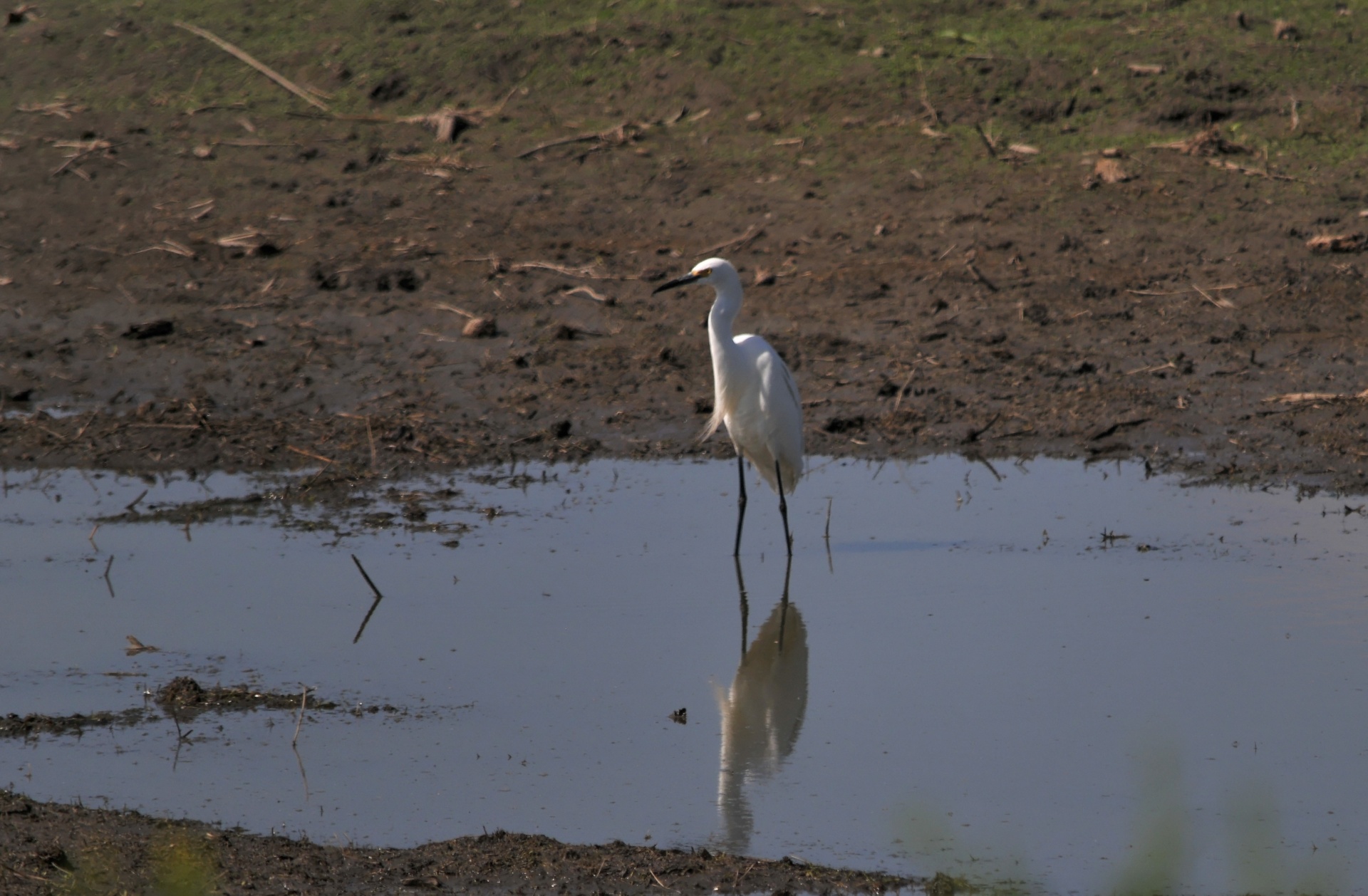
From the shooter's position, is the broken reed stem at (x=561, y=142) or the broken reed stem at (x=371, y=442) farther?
the broken reed stem at (x=561, y=142)

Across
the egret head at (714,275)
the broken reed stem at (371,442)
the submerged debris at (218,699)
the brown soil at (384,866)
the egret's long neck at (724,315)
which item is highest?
the egret head at (714,275)

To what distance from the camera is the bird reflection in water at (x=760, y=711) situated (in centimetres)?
413

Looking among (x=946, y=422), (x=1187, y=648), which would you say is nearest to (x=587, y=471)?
(x=946, y=422)

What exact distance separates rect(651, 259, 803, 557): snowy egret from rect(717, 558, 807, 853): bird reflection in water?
→ 3.31 ft

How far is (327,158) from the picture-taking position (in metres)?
11.1

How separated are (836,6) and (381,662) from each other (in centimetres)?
844

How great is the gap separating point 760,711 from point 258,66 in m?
9.07

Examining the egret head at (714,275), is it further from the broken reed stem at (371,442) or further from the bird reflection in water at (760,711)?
the broken reed stem at (371,442)

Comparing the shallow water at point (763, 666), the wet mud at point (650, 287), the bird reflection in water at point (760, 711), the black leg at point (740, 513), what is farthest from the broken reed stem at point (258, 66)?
the bird reflection in water at point (760, 711)

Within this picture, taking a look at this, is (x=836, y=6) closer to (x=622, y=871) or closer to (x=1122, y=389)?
(x=1122, y=389)

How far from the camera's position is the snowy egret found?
6.93 metres

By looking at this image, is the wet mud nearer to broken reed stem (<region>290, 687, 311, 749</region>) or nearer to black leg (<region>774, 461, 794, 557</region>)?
black leg (<region>774, 461, 794, 557</region>)

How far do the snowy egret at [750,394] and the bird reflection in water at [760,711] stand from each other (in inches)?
39.7

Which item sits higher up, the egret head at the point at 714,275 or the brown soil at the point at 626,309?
the egret head at the point at 714,275
